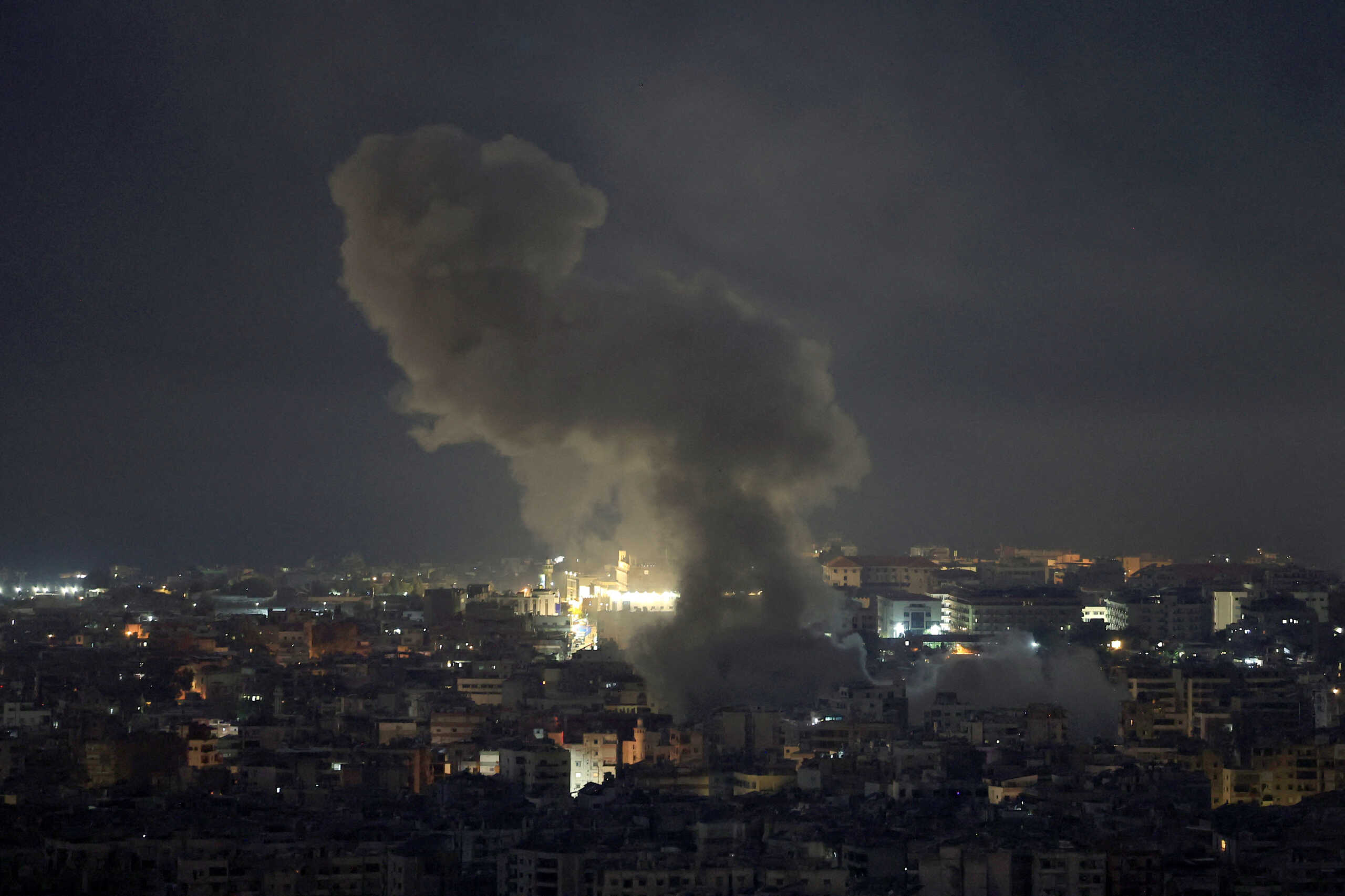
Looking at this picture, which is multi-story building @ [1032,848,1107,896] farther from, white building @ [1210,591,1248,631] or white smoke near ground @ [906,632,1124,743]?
white building @ [1210,591,1248,631]

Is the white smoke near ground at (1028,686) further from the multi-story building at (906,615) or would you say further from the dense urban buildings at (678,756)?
the multi-story building at (906,615)

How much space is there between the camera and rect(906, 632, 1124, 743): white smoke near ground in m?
47.1

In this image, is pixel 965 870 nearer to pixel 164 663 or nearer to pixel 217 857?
pixel 217 857

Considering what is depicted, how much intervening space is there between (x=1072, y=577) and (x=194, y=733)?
57093 millimetres

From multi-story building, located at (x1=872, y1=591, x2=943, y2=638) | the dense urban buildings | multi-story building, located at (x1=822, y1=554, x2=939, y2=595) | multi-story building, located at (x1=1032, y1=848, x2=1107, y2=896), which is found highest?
multi-story building, located at (x1=822, y1=554, x2=939, y2=595)

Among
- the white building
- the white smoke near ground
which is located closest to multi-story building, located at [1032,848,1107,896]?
the white smoke near ground

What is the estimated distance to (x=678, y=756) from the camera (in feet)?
135

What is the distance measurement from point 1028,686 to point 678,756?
444 inches

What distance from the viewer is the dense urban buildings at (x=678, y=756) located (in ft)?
94.5

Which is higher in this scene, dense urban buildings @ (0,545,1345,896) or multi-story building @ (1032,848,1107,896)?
dense urban buildings @ (0,545,1345,896)

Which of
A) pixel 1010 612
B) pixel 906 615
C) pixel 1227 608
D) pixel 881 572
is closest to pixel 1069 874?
pixel 1010 612

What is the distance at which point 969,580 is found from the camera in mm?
85625

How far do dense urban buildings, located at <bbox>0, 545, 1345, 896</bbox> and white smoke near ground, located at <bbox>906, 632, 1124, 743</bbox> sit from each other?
0.12 m

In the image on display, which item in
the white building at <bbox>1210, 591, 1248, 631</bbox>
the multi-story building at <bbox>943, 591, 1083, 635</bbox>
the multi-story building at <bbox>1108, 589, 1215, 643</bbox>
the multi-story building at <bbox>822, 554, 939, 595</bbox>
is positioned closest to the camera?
the multi-story building at <bbox>943, 591, 1083, 635</bbox>
